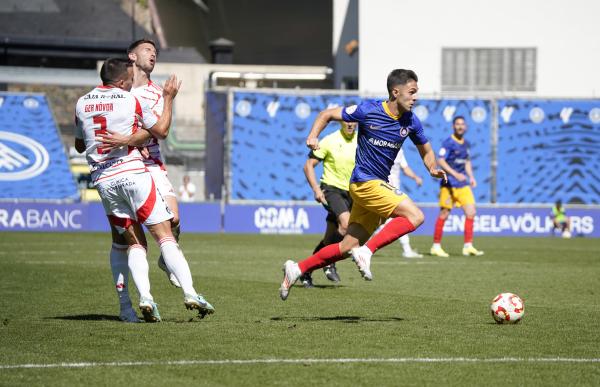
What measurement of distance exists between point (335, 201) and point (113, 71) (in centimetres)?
567

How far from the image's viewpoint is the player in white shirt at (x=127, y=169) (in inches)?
382

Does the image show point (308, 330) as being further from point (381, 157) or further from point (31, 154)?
point (31, 154)

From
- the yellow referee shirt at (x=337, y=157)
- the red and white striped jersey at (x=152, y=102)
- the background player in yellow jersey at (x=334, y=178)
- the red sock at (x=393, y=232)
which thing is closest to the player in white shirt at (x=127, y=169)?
the red and white striped jersey at (x=152, y=102)

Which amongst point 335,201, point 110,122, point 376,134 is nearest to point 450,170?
point 335,201

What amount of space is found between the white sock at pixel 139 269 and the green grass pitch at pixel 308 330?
0.34 m

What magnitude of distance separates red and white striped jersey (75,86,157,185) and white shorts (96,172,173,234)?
0.25 feet

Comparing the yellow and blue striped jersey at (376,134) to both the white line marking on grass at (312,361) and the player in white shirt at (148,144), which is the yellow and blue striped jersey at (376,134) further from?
the white line marking on grass at (312,361)

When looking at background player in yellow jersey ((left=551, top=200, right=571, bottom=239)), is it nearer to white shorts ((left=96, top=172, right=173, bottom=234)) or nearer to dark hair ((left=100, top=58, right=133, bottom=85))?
white shorts ((left=96, top=172, right=173, bottom=234))

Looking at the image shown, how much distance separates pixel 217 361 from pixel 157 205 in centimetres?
244

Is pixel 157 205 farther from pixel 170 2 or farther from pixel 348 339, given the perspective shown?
pixel 170 2

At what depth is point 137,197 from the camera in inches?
382

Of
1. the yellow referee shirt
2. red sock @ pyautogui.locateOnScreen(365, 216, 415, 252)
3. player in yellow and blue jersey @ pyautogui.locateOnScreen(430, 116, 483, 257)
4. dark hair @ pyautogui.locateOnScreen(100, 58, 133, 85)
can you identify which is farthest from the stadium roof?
dark hair @ pyautogui.locateOnScreen(100, 58, 133, 85)

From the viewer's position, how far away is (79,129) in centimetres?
992

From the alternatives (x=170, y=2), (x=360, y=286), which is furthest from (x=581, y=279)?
(x=170, y=2)
